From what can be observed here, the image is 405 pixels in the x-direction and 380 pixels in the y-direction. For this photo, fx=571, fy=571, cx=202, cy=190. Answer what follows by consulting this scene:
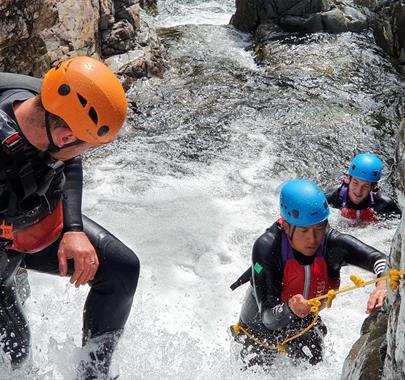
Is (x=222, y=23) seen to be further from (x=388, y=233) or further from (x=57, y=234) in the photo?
(x=57, y=234)

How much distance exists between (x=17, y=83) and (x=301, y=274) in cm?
198

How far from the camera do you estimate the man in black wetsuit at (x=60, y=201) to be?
2578 millimetres

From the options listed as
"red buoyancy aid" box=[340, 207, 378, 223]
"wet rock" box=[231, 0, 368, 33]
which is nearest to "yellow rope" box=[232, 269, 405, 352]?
"red buoyancy aid" box=[340, 207, 378, 223]

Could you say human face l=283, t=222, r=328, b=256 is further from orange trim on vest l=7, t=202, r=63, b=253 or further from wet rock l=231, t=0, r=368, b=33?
wet rock l=231, t=0, r=368, b=33

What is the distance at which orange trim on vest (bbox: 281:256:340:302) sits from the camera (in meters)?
3.54

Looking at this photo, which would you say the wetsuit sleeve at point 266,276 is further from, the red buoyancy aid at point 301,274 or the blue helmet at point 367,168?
the blue helmet at point 367,168

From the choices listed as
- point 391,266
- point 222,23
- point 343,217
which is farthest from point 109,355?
point 222,23

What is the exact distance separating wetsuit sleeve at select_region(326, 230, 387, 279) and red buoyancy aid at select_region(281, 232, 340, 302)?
0.20 feet

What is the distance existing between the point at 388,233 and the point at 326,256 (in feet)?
10.2

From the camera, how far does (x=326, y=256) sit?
3.63 meters

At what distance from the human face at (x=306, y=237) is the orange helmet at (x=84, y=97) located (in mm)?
1436

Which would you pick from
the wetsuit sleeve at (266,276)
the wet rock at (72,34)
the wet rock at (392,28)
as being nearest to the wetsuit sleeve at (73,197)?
the wetsuit sleeve at (266,276)

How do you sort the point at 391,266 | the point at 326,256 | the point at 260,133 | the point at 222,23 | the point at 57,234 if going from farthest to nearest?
the point at 222,23 < the point at 260,133 < the point at 326,256 < the point at 57,234 < the point at 391,266

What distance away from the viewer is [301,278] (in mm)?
3527
